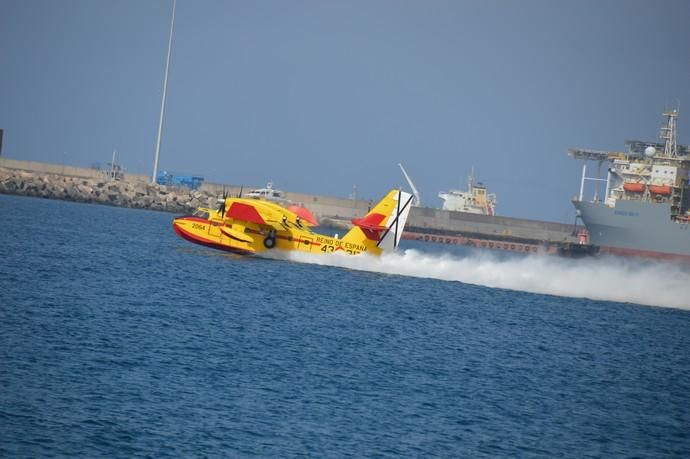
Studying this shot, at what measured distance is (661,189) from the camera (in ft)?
360

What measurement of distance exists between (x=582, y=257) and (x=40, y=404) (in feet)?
300

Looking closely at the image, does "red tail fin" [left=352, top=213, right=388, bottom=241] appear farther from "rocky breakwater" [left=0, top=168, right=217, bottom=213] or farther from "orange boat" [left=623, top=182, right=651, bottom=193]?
"rocky breakwater" [left=0, top=168, right=217, bottom=213]

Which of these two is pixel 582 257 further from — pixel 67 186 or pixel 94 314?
pixel 94 314

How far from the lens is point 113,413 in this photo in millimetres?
20266

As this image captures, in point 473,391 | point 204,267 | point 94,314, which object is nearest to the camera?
point 473,391

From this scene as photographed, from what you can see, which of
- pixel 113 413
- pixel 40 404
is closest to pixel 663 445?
pixel 113 413

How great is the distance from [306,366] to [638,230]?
8643 cm

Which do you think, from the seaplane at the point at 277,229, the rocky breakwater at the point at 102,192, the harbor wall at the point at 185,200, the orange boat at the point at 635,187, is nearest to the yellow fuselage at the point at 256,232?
the seaplane at the point at 277,229

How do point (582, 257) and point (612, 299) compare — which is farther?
point (582, 257)

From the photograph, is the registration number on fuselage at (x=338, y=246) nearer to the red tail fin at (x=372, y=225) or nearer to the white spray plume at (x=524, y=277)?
the white spray plume at (x=524, y=277)

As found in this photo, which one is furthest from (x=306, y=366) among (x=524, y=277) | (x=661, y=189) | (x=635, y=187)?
(x=635, y=187)

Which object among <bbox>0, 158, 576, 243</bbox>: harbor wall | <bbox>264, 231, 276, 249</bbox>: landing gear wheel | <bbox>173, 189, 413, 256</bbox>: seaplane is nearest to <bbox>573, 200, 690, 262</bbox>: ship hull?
<bbox>0, 158, 576, 243</bbox>: harbor wall

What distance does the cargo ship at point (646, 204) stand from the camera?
10419 centimetres

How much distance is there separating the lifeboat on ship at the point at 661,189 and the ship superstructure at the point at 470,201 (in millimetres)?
39883
